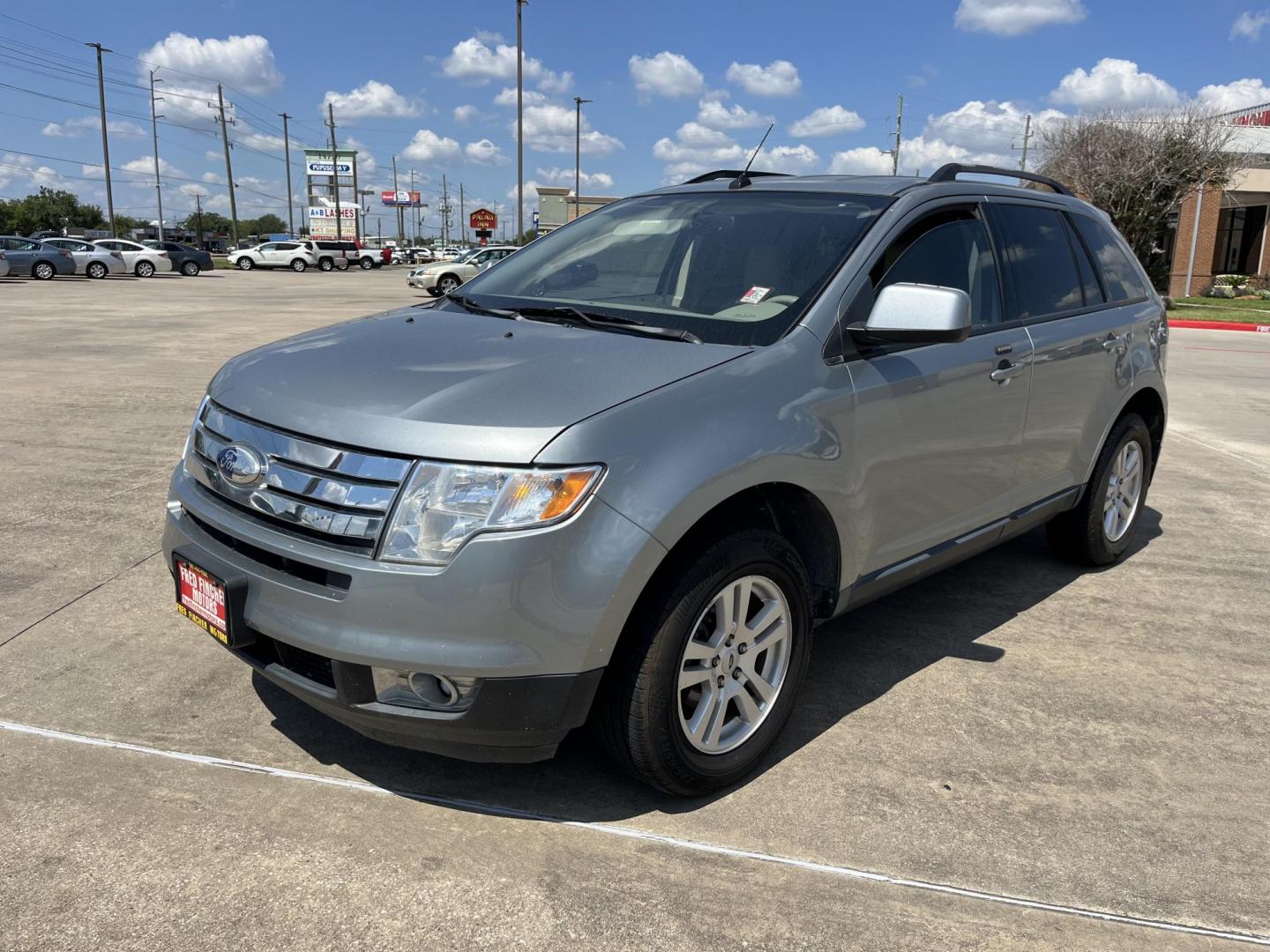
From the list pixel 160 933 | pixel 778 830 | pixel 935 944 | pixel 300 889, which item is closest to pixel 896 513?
pixel 778 830

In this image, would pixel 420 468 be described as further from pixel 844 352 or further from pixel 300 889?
pixel 844 352

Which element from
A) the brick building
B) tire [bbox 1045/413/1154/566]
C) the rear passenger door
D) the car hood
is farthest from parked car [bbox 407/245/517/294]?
the car hood

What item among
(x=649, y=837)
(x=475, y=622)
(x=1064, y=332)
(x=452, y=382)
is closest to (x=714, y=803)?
(x=649, y=837)

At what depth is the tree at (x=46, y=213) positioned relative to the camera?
108 meters

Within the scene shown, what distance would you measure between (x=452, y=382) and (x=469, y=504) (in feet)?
1.44

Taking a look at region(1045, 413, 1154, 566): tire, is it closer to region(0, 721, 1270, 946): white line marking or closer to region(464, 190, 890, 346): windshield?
region(464, 190, 890, 346): windshield

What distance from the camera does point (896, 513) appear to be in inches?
136

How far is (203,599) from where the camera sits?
112 inches

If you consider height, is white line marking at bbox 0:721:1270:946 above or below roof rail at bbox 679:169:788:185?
below

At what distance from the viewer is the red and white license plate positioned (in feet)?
8.93

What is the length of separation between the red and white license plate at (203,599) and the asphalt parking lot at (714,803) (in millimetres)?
498

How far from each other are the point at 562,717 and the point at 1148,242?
32203mm

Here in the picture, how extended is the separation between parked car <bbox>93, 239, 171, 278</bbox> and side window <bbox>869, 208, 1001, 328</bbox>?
41024mm

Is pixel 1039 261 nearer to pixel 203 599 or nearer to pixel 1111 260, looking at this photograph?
pixel 1111 260
